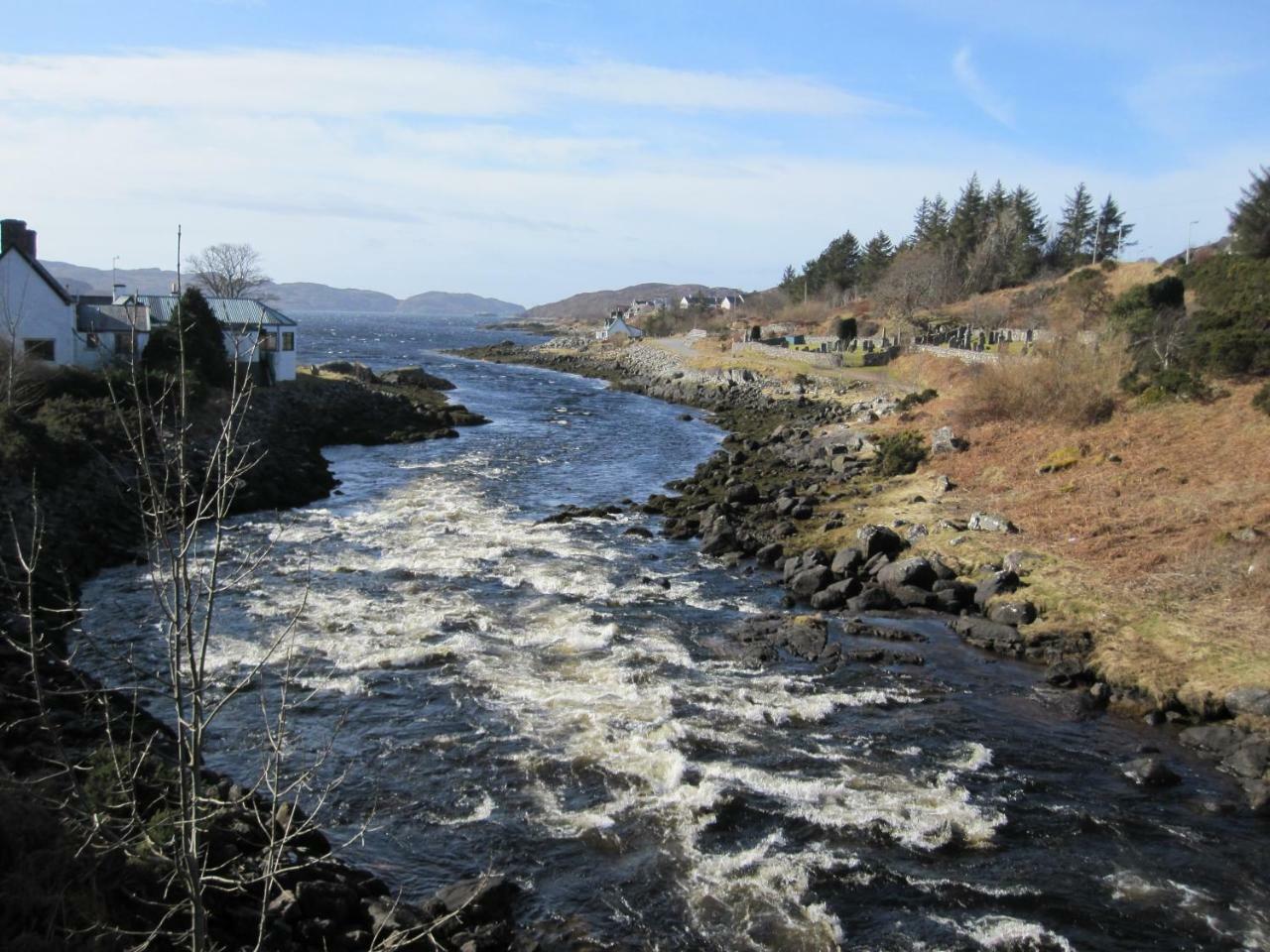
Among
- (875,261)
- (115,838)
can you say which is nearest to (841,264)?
(875,261)

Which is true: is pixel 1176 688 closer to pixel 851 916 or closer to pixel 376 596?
pixel 851 916

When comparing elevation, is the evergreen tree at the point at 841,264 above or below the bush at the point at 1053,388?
above

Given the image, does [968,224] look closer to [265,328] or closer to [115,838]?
[265,328]

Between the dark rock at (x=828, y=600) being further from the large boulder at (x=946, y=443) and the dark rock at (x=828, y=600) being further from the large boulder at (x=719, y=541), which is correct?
the large boulder at (x=946, y=443)

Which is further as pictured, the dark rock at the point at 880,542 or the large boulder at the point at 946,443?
the large boulder at the point at 946,443

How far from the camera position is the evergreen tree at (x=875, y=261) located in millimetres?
99625

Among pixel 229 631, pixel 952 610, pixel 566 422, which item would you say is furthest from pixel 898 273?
pixel 229 631

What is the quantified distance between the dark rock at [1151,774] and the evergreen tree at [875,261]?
8710 centimetres

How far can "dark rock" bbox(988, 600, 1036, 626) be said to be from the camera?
1923cm

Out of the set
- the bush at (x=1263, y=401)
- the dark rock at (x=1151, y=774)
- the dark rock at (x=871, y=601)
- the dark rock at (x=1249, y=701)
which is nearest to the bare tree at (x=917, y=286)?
the bush at (x=1263, y=401)

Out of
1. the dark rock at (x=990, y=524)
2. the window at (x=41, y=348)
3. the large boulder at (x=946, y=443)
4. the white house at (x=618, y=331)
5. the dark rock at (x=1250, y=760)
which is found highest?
the white house at (x=618, y=331)

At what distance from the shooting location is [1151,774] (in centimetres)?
1348

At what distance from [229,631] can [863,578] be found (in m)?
13.9

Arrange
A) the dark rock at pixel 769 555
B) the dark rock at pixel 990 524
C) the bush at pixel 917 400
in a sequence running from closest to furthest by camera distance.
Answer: the dark rock at pixel 990 524
the dark rock at pixel 769 555
the bush at pixel 917 400
